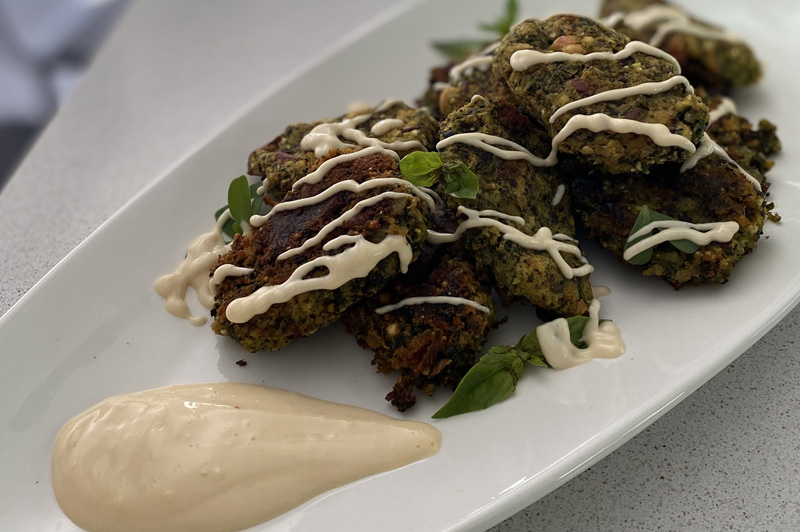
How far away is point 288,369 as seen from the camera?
8.56 ft

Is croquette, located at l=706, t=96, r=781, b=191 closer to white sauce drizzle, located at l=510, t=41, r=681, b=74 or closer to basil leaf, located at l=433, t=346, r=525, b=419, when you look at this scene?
white sauce drizzle, located at l=510, t=41, r=681, b=74

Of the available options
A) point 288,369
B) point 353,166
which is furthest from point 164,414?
point 353,166

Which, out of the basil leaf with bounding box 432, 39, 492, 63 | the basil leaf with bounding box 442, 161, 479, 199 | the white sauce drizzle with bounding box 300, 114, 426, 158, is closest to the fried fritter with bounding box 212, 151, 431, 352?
the basil leaf with bounding box 442, 161, 479, 199

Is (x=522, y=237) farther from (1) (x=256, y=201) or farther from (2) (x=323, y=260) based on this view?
(1) (x=256, y=201)

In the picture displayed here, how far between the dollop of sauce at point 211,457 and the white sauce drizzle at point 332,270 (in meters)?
0.34

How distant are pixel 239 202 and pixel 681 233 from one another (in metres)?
1.72

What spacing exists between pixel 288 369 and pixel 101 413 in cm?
66

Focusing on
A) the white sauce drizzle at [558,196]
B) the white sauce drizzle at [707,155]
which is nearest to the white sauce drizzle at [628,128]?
the white sauce drizzle at [707,155]

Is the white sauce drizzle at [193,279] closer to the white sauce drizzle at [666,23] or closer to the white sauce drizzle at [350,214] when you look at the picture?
the white sauce drizzle at [350,214]

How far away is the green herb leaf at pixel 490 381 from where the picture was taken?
2307mm

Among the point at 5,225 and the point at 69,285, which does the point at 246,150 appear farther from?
the point at 5,225

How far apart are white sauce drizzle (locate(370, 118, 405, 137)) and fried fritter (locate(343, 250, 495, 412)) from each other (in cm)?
67

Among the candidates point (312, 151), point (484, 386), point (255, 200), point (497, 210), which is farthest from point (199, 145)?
point (484, 386)

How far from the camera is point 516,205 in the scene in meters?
2.57
